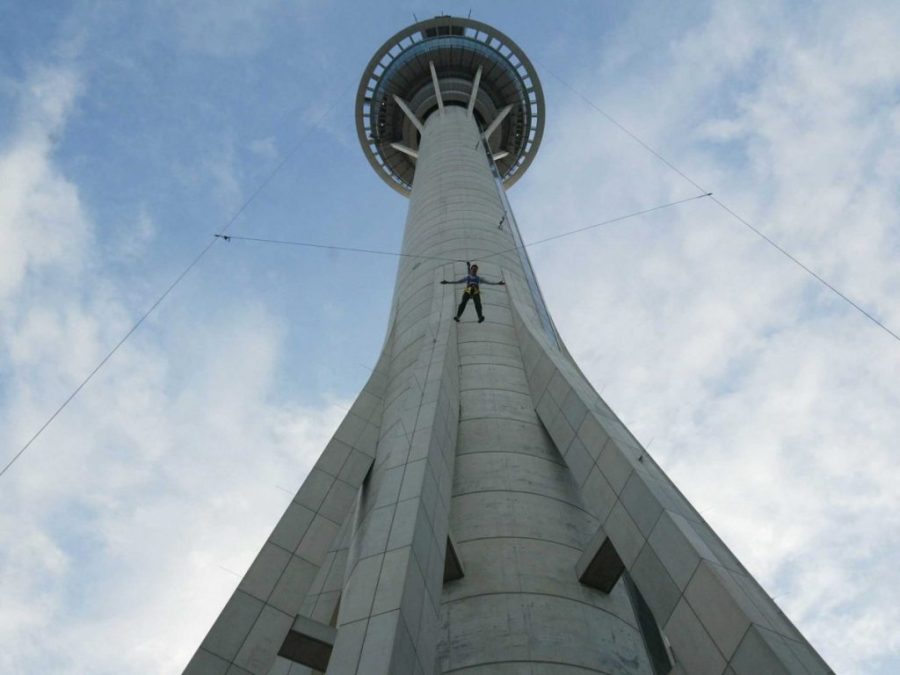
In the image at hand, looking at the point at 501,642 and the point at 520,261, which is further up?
the point at 520,261

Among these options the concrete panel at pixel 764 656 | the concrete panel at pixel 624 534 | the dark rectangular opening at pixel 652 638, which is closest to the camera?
the concrete panel at pixel 764 656

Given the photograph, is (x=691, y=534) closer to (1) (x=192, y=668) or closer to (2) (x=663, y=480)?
(2) (x=663, y=480)

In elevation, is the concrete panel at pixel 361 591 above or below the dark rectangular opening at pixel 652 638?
below

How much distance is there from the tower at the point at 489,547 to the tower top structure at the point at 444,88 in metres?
24.8

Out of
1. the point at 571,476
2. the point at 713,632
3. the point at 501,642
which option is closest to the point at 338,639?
the point at 501,642

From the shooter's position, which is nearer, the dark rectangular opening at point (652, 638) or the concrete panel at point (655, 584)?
the concrete panel at point (655, 584)

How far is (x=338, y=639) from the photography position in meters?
7.80

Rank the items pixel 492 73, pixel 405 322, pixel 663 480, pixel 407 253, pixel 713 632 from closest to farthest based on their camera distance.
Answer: pixel 713 632, pixel 663 480, pixel 405 322, pixel 407 253, pixel 492 73

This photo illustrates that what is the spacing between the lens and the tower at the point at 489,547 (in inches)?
335

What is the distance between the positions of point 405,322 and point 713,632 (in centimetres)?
1356

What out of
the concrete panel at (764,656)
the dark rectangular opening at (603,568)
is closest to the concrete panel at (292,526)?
the dark rectangular opening at (603,568)

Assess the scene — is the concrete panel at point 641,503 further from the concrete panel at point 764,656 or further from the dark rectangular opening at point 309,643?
the dark rectangular opening at point 309,643

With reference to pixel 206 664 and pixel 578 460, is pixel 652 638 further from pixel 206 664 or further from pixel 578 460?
pixel 206 664

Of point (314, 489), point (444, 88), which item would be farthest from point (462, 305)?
point (444, 88)
